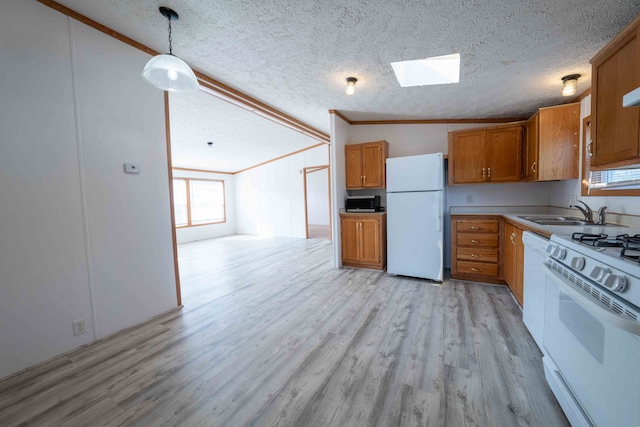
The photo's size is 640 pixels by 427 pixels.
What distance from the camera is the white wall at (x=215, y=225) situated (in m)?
7.40

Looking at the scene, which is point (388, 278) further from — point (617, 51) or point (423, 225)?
point (617, 51)

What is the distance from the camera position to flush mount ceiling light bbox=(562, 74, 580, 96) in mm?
2477

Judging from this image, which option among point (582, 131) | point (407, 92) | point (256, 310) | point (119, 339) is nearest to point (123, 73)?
point (119, 339)

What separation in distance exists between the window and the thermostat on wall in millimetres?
5284

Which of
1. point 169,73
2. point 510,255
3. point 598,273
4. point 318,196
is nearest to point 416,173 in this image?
point 510,255

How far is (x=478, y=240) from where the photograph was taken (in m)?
3.11

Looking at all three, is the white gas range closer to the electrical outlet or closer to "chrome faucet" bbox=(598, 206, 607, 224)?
"chrome faucet" bbox=(598, 206, 607, 224)

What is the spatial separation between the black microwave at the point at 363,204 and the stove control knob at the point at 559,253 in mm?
2558

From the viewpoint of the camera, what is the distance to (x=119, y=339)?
6.78ft

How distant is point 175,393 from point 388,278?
2.72m

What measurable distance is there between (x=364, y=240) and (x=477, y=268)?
1514mm

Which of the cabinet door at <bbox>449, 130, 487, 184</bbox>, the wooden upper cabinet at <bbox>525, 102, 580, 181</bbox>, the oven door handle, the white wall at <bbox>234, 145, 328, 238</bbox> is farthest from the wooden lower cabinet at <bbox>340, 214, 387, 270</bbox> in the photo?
the white wall at <bbox>234, 145, 328, 238</bbox>

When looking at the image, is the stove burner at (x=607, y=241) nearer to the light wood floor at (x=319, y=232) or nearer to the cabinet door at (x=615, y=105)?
the cabinet door at (x=615, y=105)

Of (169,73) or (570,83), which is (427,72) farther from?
(169,73)
